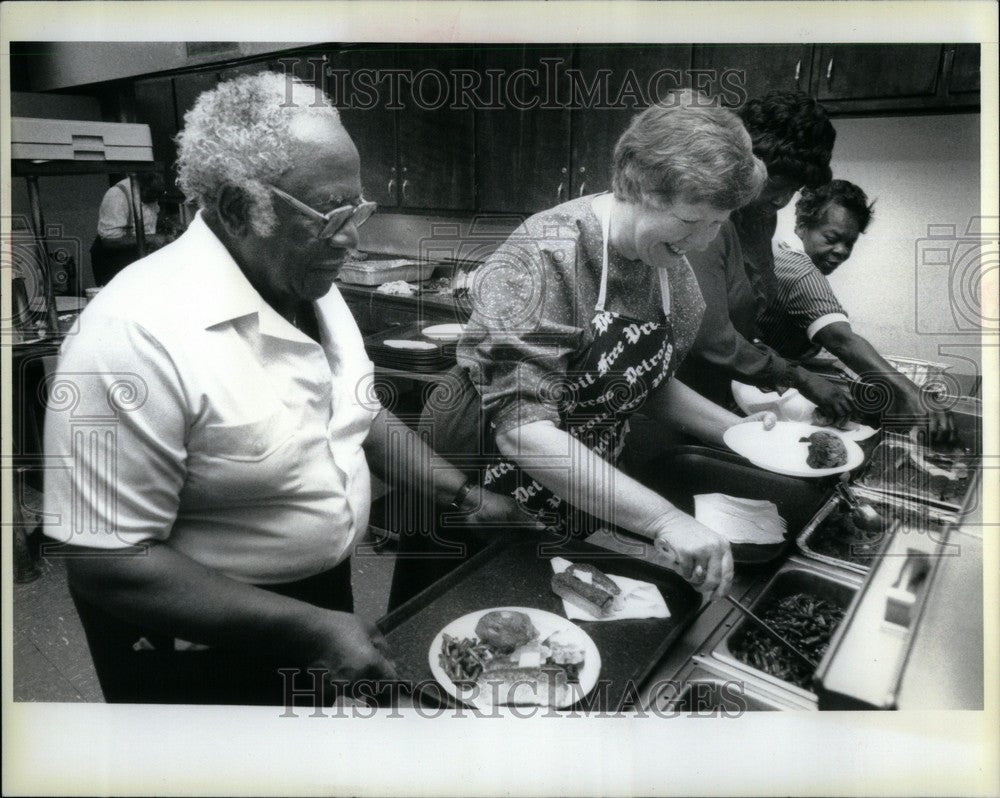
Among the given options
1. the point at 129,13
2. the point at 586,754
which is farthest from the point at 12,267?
the point at 586,754

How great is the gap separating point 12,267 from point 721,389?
1.81m

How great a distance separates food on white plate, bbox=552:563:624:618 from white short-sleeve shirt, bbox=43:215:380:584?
55 cm

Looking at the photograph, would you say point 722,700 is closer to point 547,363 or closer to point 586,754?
point 586,754

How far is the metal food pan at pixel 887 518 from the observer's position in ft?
6.45

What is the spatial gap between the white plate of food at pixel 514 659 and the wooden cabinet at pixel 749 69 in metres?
1.32

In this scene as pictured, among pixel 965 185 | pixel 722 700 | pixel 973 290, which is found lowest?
pixel 722 700

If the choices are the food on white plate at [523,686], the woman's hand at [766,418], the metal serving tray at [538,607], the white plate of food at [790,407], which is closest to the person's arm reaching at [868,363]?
the white plate of food at [790,407]

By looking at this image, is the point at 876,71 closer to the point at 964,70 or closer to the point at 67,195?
the point at 964,70

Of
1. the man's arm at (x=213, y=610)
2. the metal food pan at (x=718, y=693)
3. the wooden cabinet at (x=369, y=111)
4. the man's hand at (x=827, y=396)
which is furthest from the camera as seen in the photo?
the man's hand at (x=827, y=396)

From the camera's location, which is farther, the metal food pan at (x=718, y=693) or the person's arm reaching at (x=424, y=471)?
the person's arm reaching at (x=424, y=471)

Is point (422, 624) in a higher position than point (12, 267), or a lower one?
lower

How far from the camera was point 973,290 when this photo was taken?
6.87 feet

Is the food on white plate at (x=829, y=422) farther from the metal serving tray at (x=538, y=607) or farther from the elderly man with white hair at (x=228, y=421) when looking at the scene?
the elderly man with white hair at (x=228, y=421)

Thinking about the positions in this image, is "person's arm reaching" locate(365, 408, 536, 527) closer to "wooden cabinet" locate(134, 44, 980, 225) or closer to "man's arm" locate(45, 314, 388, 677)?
"man's arm" locate(45, 314, 388, 677)
